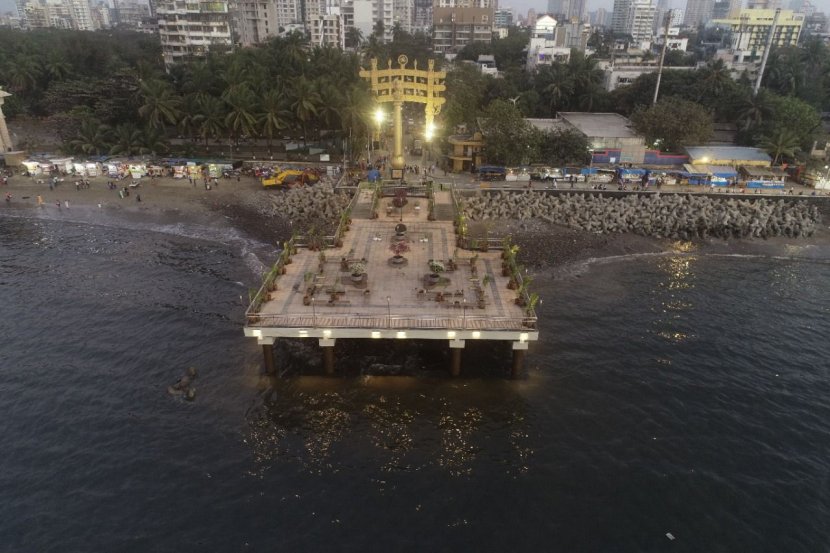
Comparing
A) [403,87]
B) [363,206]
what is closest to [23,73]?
[403,87]

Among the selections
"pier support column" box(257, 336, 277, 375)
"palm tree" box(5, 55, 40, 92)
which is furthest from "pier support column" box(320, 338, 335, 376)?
"palm tree" box(5, 55, 40, 92)

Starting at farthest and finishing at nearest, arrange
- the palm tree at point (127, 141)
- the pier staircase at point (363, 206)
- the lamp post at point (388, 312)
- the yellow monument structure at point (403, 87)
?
the palm tree at point (127, 141), the yellow monument structure at point (403, 87), the pier staircase at point (363, 206), the lamp post at point (388, 312)

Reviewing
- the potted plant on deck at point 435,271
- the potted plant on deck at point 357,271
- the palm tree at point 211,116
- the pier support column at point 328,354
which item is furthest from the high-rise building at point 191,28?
the pier support column at point 328,354

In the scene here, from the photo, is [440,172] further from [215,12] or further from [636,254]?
[215,12]

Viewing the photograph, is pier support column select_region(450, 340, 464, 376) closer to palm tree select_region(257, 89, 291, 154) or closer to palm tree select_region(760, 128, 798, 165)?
palm tree select_region(257, 89, 291, 154)

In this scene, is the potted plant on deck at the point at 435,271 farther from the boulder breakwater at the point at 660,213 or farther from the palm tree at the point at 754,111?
the palm tree at the point at 754,111

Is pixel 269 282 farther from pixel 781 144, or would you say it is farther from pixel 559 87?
pixel 559 87
